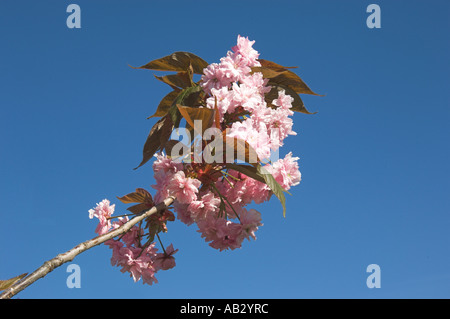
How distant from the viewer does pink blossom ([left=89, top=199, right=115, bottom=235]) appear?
187cm

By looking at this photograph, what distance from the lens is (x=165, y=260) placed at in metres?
1.81

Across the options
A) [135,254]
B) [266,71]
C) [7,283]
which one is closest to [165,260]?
[135,254]

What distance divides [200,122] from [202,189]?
1.07 feet

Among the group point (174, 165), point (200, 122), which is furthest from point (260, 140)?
point (174, 165)

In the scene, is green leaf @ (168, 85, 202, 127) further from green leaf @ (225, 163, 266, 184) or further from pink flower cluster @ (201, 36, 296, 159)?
green leaf @ (225, 163, 266, 184)

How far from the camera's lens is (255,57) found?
6.34ft

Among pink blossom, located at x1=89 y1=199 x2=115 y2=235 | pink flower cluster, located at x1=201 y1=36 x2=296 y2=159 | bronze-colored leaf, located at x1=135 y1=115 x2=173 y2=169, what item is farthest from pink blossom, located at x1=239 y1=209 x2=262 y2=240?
pink blossom, located at x1=89 y1=199 x2=115 y2=235

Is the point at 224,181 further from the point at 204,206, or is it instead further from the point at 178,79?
the point at 178,79

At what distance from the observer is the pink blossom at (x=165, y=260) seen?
1802 millimetres

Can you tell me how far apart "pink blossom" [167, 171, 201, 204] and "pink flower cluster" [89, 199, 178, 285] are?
32 cm

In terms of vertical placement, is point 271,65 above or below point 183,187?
above

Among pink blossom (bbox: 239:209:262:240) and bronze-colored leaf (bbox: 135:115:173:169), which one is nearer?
pink blossom (bbox: 239:209:262:240)

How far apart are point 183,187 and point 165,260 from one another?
1.34ft
